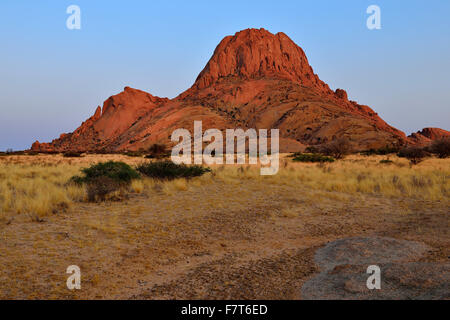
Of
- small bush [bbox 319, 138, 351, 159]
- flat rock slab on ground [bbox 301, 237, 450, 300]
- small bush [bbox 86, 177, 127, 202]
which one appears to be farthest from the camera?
small bush [bbox 319, 138, 351, 159]

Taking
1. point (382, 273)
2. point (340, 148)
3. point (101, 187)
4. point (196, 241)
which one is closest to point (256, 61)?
point (340, 148)

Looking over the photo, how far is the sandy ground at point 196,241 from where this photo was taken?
15.0ft

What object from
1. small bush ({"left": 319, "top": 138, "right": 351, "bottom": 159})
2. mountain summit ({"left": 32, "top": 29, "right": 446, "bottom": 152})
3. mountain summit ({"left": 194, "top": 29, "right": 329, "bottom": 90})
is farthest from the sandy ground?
mountain summit ({"left": 194, "top": 29, "right": 329, "bottom": 90})

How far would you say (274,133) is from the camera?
7662 centimetres

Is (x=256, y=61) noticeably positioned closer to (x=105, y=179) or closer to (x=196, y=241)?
(x=105, y=179)

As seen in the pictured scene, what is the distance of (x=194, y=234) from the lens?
7.40 metres

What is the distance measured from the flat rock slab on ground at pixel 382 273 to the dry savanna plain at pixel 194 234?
281 mm

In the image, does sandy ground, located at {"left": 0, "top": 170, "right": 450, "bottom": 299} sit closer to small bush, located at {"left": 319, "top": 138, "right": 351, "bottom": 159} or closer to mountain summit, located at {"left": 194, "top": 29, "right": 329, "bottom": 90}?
small bush, located at {"left": 319, "top": 138, "right": 351, "bottom": 159}

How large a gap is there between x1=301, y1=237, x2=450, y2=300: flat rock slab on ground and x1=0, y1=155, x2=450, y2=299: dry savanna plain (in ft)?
0.92

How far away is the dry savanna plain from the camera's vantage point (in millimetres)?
4641

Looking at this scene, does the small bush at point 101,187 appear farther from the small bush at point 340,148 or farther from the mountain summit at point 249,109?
the mountain summit at point 249,109

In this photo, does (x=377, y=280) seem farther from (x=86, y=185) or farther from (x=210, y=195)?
(x=86, y=185)

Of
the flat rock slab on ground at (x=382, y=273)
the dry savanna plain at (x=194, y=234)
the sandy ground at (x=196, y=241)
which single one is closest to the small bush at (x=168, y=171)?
the dry savanna plain at (x=194, y=234)

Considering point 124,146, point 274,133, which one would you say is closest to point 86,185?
point 274,133
